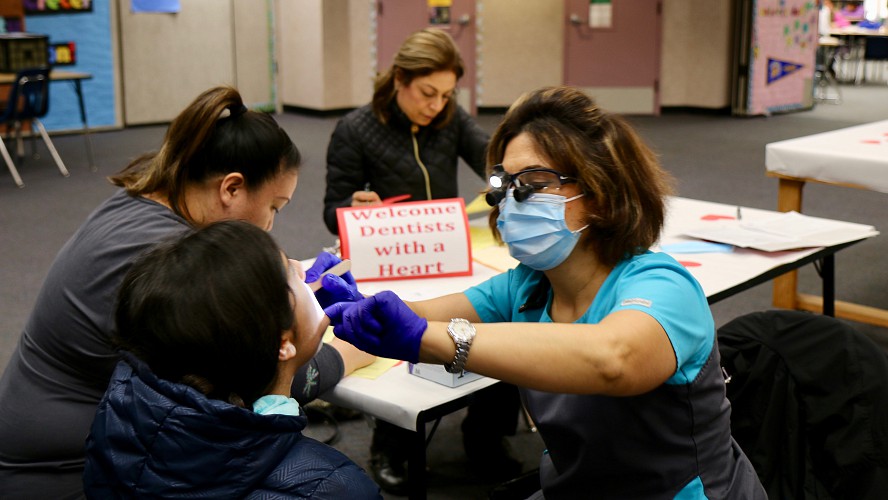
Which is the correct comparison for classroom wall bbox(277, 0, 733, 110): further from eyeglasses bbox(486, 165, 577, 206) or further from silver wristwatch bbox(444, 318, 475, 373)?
silver wristwatch bbox(444, 318, 475, 373)

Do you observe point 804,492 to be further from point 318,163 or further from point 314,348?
point 318,163

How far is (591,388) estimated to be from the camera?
1.23 m

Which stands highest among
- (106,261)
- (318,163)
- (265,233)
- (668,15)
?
(668,15)

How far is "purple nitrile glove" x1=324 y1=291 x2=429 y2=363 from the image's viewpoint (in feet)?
4.02

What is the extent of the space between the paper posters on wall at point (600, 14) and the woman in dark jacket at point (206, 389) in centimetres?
945

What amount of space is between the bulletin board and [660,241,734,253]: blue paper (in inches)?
304

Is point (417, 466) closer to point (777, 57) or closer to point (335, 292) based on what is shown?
point (335, 292)

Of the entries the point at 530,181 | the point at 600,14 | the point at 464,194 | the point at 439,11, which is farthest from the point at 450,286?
the point at 600,14

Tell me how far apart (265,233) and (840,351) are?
1.11 m

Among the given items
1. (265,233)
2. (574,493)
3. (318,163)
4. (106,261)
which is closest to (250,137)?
(106,261)

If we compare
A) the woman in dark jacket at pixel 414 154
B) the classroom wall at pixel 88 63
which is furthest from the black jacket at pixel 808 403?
the classroom wall at pixel 88 63

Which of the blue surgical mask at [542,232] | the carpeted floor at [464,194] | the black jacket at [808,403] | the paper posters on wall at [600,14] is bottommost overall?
the carpeted floor at [464,194]

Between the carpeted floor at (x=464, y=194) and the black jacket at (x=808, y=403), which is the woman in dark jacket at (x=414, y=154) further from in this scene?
the black jacket at (x=808, y=403)

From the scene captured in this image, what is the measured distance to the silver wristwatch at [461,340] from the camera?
1.23 meters
